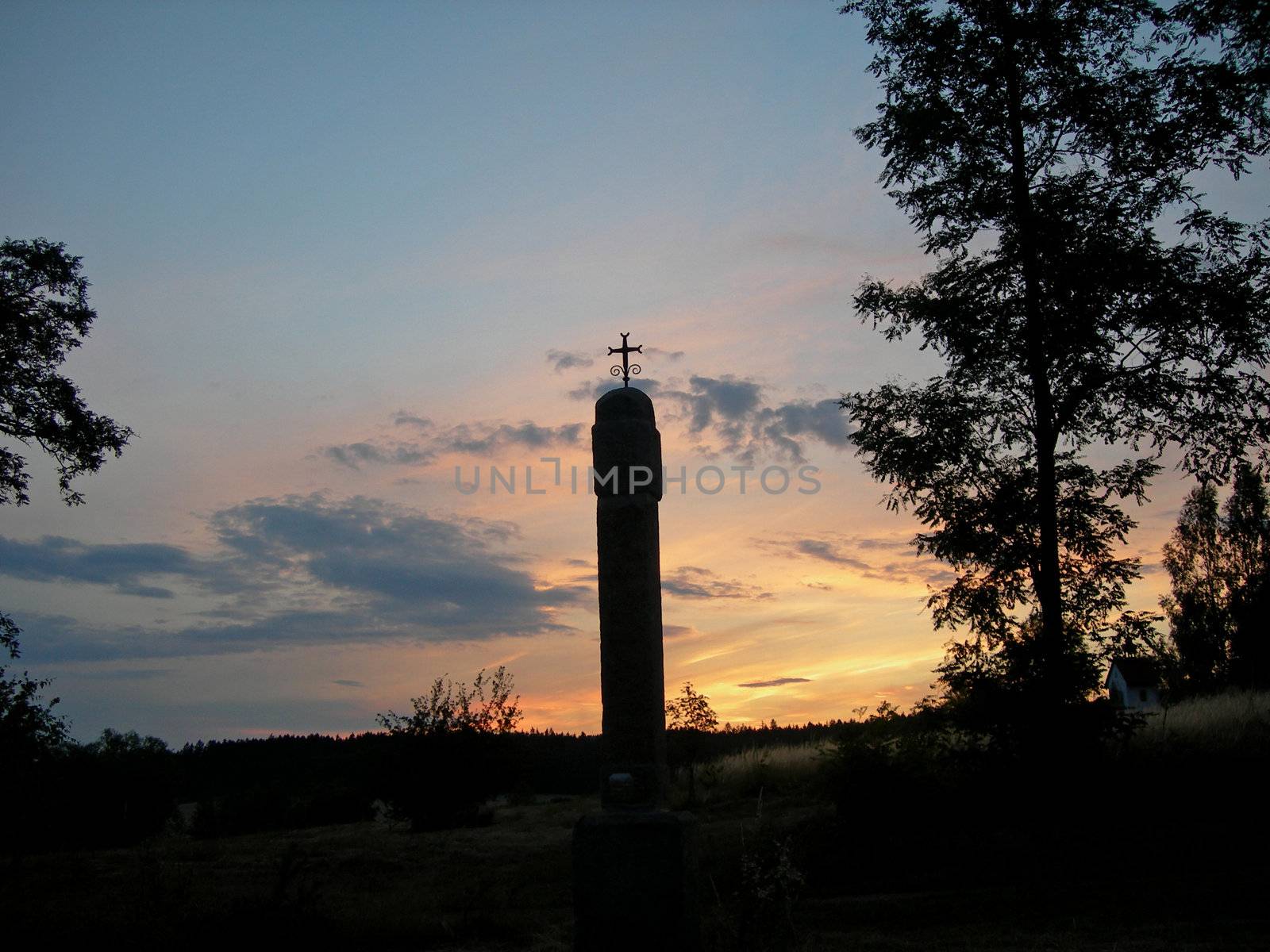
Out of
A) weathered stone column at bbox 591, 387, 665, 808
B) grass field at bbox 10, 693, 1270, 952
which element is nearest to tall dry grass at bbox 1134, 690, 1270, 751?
grass field at bbox 10, 693, 1270, 952

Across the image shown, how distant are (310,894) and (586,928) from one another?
11.6ft

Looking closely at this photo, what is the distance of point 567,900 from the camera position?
14.2 meters

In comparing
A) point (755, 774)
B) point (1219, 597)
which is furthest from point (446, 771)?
point (1219, 597)

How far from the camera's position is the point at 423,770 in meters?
27.8

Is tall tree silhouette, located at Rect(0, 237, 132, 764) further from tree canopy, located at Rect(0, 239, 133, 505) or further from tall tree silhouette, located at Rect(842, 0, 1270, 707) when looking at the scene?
tall tree silhouette, located at Rect(842, 0, 1270, 707)

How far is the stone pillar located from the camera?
762 cm

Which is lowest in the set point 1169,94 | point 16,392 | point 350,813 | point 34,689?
point 350,813

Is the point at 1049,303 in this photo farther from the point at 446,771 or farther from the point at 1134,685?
the point at 1134,685

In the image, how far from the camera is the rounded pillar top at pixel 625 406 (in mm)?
8656

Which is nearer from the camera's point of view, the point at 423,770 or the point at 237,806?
the point at 423,770

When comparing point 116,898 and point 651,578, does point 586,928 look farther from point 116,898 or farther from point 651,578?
point 116,898

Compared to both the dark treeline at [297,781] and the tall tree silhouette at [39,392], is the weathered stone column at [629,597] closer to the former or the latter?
the dark treeline at [297,781]

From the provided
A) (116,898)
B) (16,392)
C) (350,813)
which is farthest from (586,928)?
(350,813)

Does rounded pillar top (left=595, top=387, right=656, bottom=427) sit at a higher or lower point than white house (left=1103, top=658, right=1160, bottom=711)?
higher
